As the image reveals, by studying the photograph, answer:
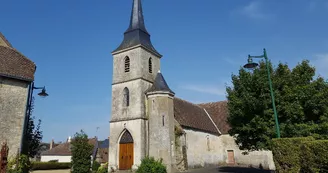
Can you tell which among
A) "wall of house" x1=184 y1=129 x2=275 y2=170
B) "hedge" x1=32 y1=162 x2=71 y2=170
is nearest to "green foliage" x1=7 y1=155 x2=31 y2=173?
"wall of house" x1=184 y1=129 x2=275 y2=170

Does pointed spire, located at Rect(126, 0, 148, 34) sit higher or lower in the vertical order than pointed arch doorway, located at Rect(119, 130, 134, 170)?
higher

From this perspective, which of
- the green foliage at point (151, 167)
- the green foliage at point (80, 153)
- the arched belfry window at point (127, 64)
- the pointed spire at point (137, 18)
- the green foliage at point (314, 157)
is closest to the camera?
the green foliage at point (314, 157)

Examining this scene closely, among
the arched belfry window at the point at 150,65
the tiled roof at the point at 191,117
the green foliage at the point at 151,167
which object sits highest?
the arched belfry window at the point at 150,65

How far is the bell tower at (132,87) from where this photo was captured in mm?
20500

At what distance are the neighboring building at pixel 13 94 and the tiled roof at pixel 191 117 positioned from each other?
1213 cm

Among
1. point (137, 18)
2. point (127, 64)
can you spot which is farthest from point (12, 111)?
point (137, 18)

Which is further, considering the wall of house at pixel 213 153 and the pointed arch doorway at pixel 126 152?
the wall of house at pixel 213 153

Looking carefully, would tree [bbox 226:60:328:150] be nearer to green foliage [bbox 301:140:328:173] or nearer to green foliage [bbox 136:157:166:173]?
green foliage [bbox 301:140:328:173]

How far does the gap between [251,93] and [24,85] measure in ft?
43.6

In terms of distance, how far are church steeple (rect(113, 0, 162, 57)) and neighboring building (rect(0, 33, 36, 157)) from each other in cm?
962

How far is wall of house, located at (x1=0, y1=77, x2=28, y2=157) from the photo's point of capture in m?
13.7

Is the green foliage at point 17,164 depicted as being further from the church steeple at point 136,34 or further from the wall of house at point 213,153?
the wall of house at point 213,153

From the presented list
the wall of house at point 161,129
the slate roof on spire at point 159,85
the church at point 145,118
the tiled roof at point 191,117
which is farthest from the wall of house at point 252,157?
the slate roof on spire at point 159,85

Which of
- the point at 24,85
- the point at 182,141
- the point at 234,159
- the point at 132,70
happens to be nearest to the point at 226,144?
the point at 234,159
